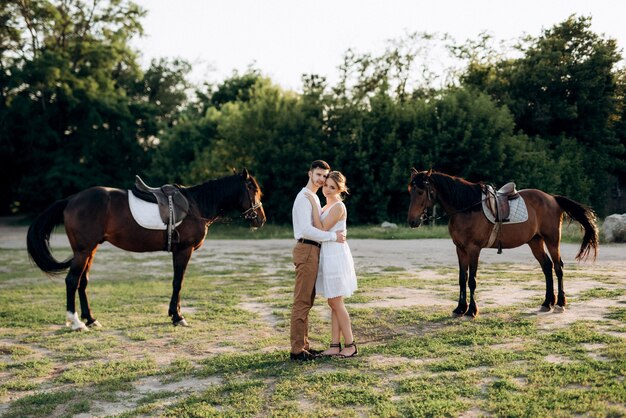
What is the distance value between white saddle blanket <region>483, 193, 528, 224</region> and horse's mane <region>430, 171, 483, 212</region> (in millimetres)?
117

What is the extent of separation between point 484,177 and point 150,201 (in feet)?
70.0

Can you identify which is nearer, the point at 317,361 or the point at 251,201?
the point at 317,361

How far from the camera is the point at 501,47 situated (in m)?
35.6

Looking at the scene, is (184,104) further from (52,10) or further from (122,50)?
(52,10)

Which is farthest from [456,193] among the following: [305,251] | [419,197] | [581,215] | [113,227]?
[113,227]

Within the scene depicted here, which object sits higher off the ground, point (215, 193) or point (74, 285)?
point (215, 193)

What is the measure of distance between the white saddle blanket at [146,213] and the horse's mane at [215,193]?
1.81ft

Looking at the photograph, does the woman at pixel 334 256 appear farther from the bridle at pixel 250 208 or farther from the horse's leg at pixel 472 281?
the bridle at pixel 250 208

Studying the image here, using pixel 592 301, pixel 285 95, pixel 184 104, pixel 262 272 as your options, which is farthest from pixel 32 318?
pixel 184 104

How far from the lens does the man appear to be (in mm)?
5091

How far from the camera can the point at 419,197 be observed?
24.0ft

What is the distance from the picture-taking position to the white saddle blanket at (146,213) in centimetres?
748

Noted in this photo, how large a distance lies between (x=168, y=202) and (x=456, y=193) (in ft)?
13.3

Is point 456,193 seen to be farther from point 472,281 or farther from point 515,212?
point 472,281
